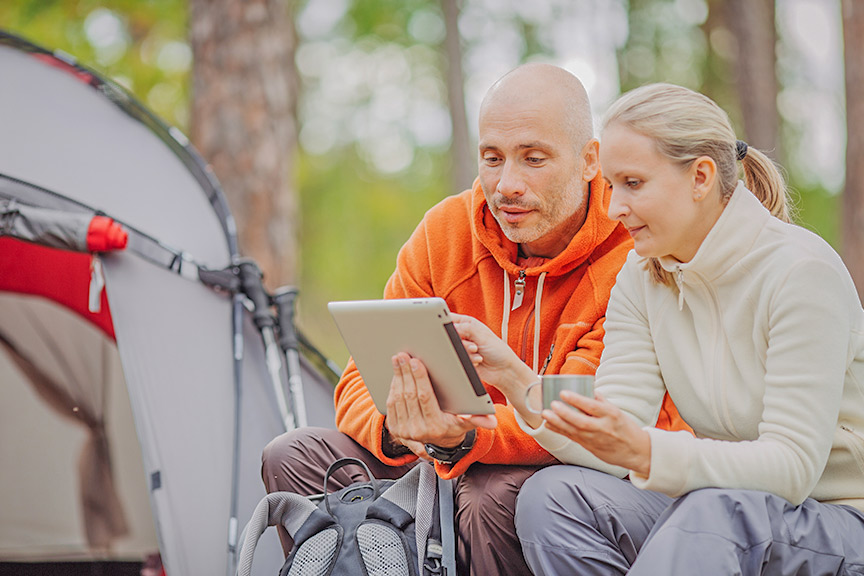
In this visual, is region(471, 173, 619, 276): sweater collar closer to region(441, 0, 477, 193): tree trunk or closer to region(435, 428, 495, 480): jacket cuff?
region(435, 428, 495, 480): jacket cuff

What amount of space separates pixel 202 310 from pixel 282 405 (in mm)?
408

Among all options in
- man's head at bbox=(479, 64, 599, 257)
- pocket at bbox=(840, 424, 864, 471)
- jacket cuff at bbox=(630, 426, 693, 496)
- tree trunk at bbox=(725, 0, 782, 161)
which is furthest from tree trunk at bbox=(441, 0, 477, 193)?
jacket cuff at bbox=(630, 426, 693, 496)

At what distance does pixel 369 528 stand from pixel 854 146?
4255 mm

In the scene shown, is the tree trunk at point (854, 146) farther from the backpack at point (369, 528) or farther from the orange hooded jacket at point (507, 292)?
the backpack at point (369, 528)

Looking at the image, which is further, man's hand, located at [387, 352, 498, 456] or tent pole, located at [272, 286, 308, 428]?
tent pole, located at [272, 286, 308, 428]

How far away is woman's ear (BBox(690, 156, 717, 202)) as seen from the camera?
5.98 feet

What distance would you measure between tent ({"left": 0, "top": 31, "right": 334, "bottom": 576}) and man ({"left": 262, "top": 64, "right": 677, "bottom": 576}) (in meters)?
0.45

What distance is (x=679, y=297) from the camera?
6.42 feet

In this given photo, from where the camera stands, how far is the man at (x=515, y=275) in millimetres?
2199

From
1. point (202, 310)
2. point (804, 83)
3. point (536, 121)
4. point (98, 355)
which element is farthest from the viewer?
point (804, 83)

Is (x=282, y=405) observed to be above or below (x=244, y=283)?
below

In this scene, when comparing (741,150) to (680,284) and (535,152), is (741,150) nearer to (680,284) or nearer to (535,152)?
(680,284)

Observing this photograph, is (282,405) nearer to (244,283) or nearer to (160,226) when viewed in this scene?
(244,283)

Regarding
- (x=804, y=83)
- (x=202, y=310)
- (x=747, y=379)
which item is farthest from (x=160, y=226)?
(x=804, y=83)
